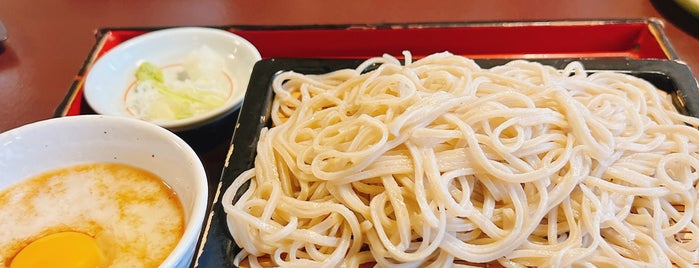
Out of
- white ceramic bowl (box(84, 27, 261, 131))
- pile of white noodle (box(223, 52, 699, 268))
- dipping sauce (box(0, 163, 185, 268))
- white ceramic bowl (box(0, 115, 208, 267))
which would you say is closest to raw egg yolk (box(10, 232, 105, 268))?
dipping sauce (box(0, 163, 185, 268))

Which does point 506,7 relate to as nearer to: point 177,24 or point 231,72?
point 231,72

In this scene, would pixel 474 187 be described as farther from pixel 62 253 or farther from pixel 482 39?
pixel 482 39

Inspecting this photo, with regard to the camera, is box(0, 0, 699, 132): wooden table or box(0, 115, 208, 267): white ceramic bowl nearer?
box(0, 115, 208, 267): white ceramic bowl

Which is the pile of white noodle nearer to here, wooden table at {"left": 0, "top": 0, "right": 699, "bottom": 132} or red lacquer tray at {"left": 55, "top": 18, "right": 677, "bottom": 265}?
red lacquer tray at {"left": 55, "top": 18, "right": 677, "bottom": 265}

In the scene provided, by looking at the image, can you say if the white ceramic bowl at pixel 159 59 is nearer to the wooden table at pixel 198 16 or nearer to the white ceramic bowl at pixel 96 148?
the wooden table at pixel 198 16

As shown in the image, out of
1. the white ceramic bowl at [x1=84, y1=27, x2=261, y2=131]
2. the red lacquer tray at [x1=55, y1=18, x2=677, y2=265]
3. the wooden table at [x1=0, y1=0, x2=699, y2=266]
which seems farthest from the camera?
the wooden table at [x1=0, y1=0, x2=699, y2=266]

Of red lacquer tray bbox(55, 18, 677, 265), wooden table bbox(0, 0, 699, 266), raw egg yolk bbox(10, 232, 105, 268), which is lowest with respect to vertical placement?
wooden table bbox(0, 0, 699, 266)

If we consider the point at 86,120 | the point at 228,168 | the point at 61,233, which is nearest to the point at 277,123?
the point at 228,168
